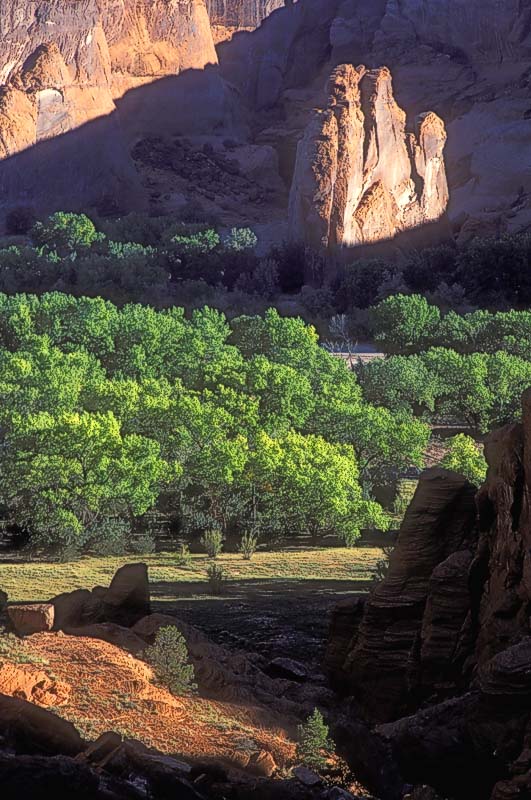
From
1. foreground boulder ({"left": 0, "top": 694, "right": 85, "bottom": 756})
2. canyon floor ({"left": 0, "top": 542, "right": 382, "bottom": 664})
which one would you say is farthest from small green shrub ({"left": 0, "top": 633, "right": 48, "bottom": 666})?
canyon floor ({"left": 0, "top": 542, "right": 382, "bottom": 664})

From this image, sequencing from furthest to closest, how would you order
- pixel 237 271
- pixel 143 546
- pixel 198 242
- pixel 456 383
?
1. pixel 198 242
2. pixel 237 271
3. pixel 456 383
4. pixel 143 546

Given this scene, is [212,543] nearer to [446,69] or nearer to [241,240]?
[241,240]

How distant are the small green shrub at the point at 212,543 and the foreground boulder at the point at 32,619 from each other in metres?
10.7

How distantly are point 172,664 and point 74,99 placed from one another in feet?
261

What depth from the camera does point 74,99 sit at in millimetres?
88938

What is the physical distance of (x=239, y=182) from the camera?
99.1 meters

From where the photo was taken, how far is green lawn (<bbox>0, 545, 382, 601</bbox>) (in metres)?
23.0

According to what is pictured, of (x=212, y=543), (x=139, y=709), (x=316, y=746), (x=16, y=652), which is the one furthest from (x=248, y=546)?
(x=316, y=746)

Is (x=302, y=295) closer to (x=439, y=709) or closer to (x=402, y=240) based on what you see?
(x=402, y=240)

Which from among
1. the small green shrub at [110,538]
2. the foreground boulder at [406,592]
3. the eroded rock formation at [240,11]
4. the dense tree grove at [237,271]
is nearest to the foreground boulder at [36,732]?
the foreground boulder at [406,592]

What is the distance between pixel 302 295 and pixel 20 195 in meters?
27.7

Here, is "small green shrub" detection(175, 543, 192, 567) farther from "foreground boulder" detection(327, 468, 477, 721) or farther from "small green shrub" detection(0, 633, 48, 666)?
"small green shrub" detection(0, 633, 48, 666)

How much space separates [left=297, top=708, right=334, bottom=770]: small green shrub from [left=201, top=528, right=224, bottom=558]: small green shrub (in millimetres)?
13936

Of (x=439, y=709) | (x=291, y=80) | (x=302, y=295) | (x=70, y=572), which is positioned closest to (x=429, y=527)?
(x=439, y=709)
